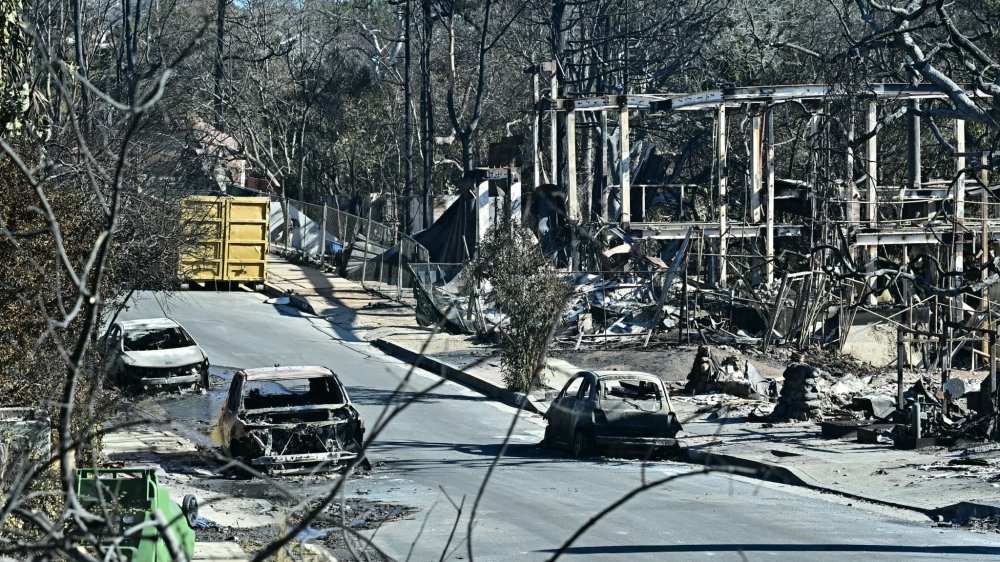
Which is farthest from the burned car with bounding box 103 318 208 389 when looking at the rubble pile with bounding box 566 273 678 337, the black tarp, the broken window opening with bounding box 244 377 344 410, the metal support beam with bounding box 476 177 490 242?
the black tarp

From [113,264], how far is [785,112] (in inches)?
1341

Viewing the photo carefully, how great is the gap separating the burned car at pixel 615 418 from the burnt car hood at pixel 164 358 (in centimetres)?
839

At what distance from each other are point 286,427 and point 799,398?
9604 mm

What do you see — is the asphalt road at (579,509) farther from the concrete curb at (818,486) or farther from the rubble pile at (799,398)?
the rubble pile at (799,398)

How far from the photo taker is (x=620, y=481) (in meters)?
16.0

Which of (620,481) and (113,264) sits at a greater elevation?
(113,264)

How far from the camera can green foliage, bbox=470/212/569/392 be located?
23.7m

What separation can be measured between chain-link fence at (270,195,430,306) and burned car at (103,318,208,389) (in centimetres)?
1159

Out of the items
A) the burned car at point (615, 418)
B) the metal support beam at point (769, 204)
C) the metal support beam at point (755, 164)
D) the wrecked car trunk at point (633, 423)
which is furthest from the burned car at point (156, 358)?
the metal support beam at point (755, 164)

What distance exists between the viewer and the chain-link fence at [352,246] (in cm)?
3759

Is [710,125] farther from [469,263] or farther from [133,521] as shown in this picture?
[133,521]

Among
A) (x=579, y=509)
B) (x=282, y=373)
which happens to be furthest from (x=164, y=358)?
(x=579, y=509)

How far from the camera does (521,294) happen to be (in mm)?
23750

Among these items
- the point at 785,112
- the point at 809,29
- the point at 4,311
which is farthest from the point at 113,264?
the point at 809,29
